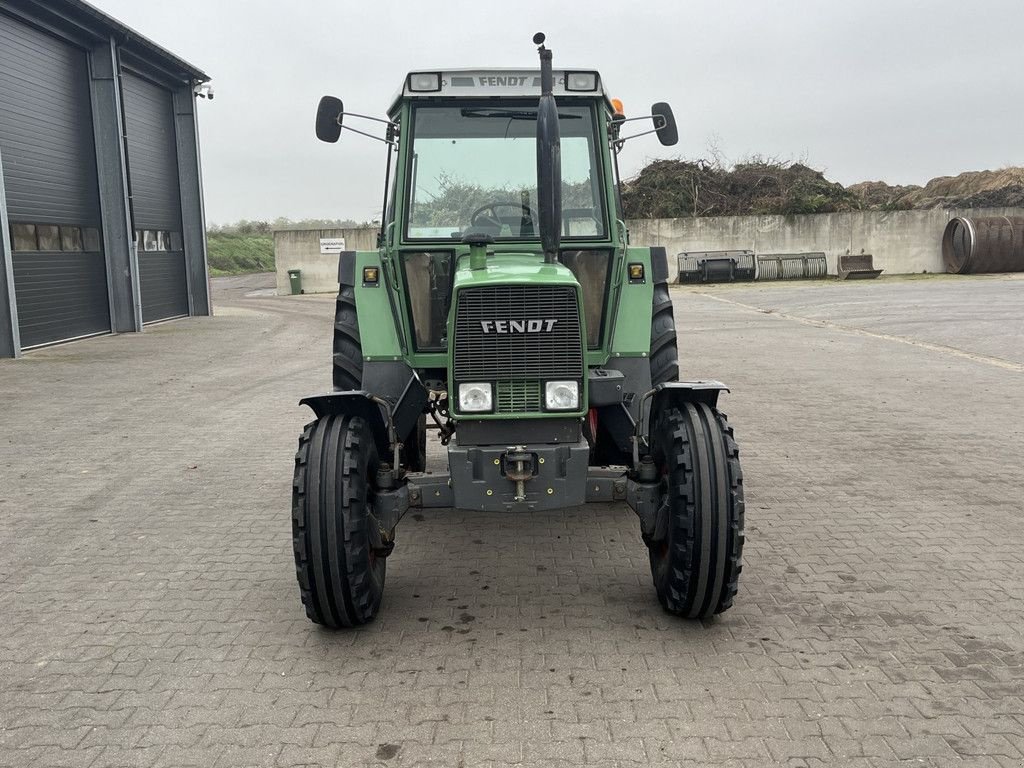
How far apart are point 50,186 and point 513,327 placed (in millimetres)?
15744

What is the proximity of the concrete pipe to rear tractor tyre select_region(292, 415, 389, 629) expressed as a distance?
3207 cm

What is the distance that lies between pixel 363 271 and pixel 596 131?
1.54 metres

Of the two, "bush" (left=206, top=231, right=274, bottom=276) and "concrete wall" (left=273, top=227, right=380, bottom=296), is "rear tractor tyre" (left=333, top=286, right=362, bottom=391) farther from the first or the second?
"bush" (left=206, top=231, right=274, bottom=276)

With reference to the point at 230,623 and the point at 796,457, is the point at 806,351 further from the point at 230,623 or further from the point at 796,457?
the point at 230,623

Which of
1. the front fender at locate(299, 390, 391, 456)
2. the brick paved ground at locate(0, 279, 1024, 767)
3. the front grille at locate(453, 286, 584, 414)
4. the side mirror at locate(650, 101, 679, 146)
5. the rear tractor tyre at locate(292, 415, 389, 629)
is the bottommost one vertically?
the brick paved ground at locate(0, 279, 1024, 767)

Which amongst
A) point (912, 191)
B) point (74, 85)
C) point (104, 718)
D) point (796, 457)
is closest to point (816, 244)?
point (912, 191)

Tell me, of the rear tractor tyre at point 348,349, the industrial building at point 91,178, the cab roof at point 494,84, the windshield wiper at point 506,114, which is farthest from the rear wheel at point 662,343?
the industrial building at point 91,178

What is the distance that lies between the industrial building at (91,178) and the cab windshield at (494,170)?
40.1 feet

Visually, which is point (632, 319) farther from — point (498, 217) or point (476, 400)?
point (476, 400)

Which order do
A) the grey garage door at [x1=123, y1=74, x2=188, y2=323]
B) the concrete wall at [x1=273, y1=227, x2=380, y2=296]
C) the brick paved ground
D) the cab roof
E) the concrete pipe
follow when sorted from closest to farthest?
the brick paved ground → the cab roof → the grey garage door at [x1=123, y1=74, x2=188, y2=323] → the concrete pipe → the concrete wall at [x1=273, y1=227, x2=380, y2=296]

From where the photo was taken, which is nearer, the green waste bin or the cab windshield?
the cab windshield

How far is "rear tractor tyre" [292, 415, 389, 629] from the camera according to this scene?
3.92 meters

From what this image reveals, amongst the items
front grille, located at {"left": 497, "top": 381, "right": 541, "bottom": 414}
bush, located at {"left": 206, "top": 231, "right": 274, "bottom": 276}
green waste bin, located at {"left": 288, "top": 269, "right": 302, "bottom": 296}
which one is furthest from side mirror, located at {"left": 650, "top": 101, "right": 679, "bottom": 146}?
bush, located at {"left": 206, "top": 231, "right": 274, "bottom": 276}

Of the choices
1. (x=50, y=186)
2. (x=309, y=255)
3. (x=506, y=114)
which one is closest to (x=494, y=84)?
(x=506, y=114)
